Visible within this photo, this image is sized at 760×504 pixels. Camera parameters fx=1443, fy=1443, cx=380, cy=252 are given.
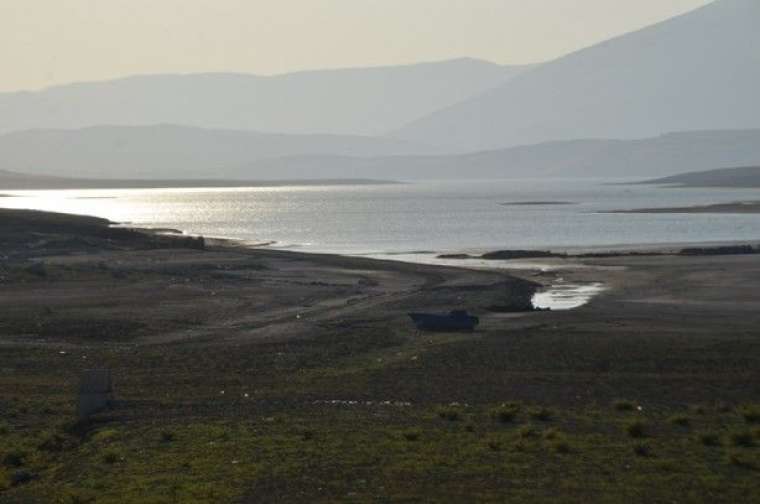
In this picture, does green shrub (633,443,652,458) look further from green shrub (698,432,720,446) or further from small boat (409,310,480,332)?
small boat (409,310,480,332)

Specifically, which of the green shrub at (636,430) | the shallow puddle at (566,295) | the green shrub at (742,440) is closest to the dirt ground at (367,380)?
the green shrub at (636,430)

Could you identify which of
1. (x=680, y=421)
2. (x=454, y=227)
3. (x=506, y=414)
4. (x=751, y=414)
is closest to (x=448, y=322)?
(x=506, y=414)

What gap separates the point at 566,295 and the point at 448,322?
14.5m

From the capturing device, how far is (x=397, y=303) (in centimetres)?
4644

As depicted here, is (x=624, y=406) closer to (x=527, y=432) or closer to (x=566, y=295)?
(x=527, y=432)

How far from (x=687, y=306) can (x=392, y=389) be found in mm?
20042

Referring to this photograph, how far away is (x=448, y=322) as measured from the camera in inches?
1457

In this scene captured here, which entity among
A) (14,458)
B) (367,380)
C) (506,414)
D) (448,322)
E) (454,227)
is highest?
(506,414)

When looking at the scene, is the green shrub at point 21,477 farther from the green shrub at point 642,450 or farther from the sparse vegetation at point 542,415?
the green shrub at point 642,450

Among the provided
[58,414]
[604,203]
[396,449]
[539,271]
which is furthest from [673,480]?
[604,203]

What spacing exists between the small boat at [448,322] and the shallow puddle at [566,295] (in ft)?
26.4

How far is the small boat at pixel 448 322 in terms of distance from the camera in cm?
3694

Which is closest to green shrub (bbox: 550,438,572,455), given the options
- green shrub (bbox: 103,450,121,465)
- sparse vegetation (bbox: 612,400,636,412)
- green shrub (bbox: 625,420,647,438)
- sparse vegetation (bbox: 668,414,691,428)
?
green shrub (bbox: 625,420,647,438)

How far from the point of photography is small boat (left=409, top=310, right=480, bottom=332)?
3694 cm
